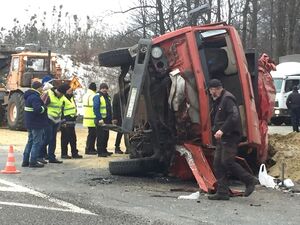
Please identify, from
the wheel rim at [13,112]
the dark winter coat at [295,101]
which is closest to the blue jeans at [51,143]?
the wheel rim at [13,112]

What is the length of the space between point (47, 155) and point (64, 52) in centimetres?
3626

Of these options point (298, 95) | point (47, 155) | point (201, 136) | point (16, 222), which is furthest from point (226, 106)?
point (298, 95)

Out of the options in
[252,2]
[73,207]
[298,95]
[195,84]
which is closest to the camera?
[73,207]

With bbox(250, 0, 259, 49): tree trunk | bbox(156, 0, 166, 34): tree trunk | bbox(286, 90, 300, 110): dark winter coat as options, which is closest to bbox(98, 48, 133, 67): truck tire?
bbox(286, 90, 300, 110): dark winter coat

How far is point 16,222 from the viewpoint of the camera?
6.80 metres

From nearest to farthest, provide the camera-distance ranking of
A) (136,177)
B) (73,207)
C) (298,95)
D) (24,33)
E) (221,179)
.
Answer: (73,207) → (221,179) → (136,177) → (298,95) → (24,33)

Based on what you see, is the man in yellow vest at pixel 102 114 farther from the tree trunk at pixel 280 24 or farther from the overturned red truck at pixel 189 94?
the tree trunk at pixel 280 24

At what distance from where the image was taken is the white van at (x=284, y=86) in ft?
92.1

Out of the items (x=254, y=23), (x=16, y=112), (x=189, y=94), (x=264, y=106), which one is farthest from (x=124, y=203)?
(x=254, y=23)

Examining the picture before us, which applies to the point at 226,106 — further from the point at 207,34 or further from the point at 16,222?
the point at 16,222

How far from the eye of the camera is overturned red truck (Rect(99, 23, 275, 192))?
358 inches

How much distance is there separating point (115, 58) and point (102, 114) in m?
3.67

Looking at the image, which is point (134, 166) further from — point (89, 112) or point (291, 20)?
point (291, 20)

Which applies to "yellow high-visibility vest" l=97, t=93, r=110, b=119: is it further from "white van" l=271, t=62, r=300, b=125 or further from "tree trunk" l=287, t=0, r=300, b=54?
"tree trunk" l=287, t=0, r=300, b=54
